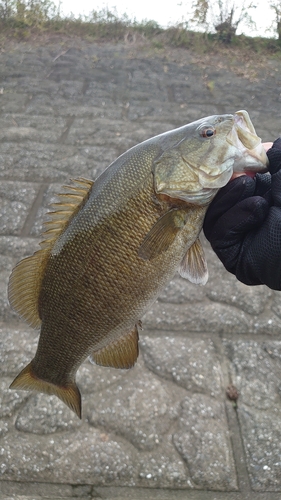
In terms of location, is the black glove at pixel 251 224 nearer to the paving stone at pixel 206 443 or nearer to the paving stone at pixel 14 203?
the paving stone at pixel 206 443

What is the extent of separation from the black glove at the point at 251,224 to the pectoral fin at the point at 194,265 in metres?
0.13

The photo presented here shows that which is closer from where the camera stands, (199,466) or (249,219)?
(249,219)

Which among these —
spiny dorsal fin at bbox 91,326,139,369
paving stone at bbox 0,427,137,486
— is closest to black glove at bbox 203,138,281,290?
spiny dorsal fin at bbox 91,326,139,369

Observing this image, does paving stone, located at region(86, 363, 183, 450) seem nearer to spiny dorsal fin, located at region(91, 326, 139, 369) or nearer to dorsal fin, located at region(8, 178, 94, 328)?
spiny dorsal fin, located at region(91, 326, 139, 369)

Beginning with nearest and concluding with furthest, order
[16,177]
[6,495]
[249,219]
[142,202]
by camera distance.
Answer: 1. [142,202]
2. [249,219]
3. [6,495]
4. [16,177]

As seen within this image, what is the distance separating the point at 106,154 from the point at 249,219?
3609 millimetres

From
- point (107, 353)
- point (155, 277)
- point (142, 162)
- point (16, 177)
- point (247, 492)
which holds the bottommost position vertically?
point (247, 492)

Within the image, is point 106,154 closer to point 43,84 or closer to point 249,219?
point 43,84

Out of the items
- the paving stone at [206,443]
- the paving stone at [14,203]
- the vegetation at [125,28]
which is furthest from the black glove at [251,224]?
the vegetation at [125,28]

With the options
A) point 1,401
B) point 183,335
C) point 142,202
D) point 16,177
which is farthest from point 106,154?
point 142,202

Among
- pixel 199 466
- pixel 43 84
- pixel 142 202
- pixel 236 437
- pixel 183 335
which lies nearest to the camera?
pixel 142 202

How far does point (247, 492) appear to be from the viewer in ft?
7.16

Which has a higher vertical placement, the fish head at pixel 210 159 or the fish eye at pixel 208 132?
the fish eye at pixel 208 132

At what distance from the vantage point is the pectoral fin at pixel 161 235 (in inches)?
62.7
